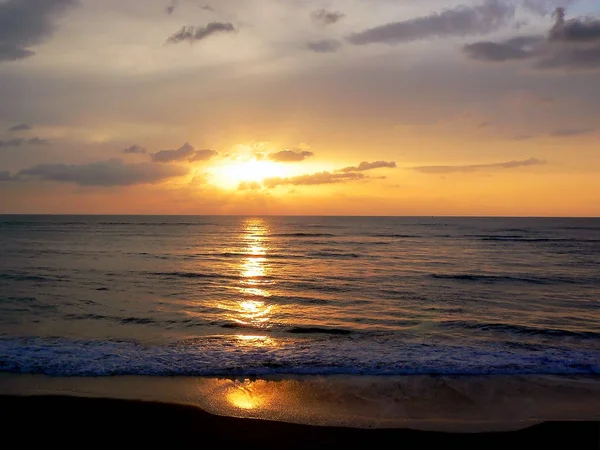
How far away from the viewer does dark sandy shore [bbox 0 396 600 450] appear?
735 centimetres

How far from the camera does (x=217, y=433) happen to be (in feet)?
25.2

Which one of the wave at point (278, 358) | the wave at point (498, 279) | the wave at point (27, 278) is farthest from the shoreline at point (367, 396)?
the wave at point (498, 279)

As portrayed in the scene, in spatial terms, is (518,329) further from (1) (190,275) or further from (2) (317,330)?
(1) (190,275)

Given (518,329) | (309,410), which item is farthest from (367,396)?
(518,329)

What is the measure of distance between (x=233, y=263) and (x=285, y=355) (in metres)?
27.0

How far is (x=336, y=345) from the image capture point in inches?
544

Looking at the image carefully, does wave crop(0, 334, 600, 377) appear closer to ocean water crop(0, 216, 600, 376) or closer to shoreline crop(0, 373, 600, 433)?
ocean water crop(0, 216, 600, 376)

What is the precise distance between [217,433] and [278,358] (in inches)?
181

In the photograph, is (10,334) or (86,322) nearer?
(10,334)

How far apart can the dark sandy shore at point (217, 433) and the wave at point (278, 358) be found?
2.65m

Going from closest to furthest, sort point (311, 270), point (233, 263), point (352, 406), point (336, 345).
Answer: point (352, 406) < point (336, 345) < point (311, 270) < point (233, 263)

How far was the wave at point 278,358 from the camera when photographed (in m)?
11.2

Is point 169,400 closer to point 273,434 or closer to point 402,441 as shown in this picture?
point 273,434

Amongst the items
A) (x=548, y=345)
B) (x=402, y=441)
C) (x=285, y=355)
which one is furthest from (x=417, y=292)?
(x=402, y=441)
